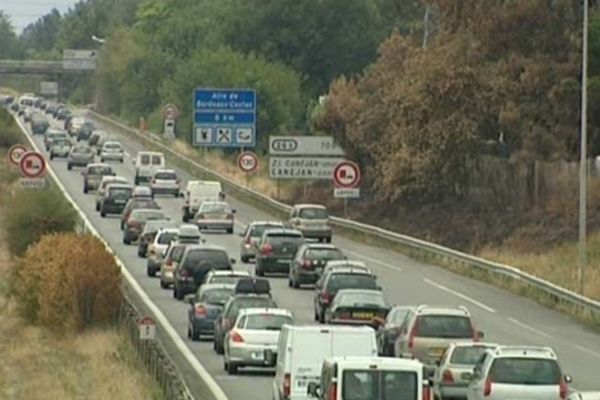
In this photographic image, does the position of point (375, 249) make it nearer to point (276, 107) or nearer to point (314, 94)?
point (276, 107)

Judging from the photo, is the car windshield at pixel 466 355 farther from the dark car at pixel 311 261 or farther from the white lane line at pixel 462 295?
the dark car at pixel 311 261

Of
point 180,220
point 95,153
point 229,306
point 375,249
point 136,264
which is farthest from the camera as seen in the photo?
point 95,153

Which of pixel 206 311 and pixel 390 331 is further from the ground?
pixel 390 331

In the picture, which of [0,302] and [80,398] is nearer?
[80,398]

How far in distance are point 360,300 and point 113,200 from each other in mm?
36778

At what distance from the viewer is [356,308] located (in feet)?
140

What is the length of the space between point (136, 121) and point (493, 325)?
353 ft

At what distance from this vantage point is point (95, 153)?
372 ft

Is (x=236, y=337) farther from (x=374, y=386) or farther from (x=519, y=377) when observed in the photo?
(x=374, y=386)

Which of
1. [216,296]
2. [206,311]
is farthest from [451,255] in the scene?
[206,311]

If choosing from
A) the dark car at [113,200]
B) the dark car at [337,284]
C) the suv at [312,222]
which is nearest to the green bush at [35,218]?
the suv at [312,222]

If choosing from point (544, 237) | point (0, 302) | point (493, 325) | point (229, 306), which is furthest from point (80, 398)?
point (544, 237)

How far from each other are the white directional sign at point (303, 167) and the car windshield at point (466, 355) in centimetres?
4187

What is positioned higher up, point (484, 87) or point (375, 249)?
point (484, 87)
